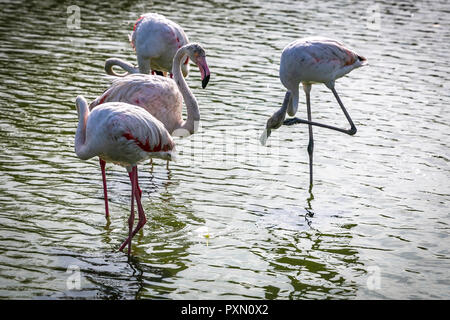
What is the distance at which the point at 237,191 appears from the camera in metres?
7.27

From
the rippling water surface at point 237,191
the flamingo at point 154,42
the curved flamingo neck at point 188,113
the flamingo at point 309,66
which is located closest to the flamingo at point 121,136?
the rippling water surface at point 237,191

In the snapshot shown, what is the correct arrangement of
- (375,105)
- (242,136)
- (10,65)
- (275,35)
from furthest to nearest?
(275,35) < (10,65) < (375,105) < (242,136)

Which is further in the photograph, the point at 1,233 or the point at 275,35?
the point at 275,35

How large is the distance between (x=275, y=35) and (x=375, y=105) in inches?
188

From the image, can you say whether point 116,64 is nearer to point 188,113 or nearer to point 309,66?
point 188,113

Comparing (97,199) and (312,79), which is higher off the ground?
(312,79)

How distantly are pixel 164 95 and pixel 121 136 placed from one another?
1401mm

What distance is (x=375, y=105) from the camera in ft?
34.1

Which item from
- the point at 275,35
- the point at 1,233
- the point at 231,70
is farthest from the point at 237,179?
the point at 275,35

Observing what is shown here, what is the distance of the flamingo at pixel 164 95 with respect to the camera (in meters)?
6.77

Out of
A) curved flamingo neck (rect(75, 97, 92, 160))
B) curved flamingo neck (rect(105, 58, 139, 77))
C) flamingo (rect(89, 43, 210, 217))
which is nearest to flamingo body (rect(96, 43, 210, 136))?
flamingo (rect(89, 43, 210, 217))

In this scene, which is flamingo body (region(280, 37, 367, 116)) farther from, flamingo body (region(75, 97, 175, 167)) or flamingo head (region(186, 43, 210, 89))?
flamingo body (region(75, 97, 175, 167))
